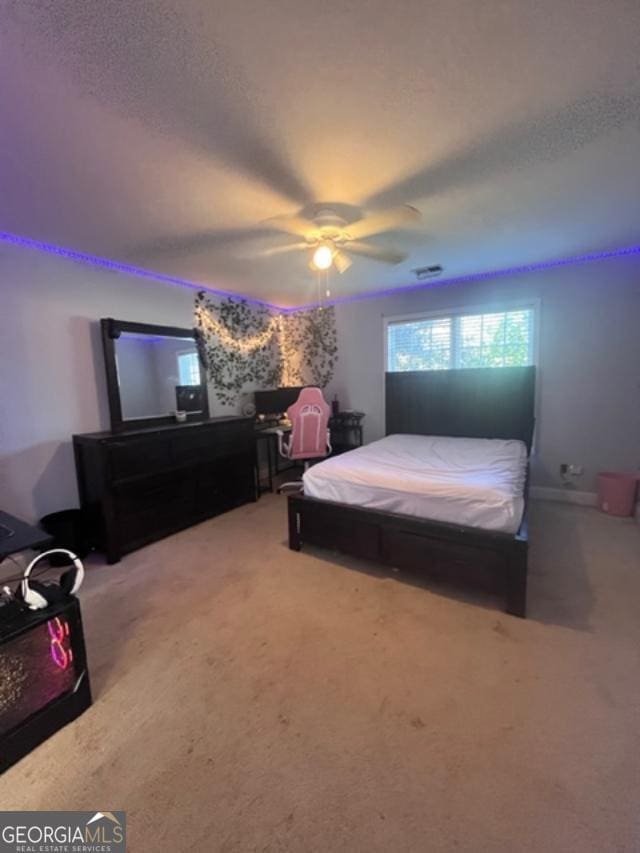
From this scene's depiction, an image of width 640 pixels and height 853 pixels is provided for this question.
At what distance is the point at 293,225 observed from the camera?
7.83 ft

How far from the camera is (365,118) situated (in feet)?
5.14

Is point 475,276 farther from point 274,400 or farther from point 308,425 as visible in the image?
point 274,400

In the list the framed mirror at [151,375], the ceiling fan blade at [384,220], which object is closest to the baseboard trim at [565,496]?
the ceiling fan blade at [384,220]

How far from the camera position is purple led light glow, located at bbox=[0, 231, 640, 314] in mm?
2941

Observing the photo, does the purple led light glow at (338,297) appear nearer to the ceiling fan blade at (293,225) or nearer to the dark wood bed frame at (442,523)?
the dark wood bed frame at (442,523)

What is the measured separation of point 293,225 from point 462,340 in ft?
8.90

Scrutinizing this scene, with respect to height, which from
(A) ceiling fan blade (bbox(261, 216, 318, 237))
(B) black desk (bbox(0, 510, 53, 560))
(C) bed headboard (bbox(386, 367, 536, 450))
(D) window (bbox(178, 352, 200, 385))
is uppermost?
(A) ceiling fan blade (bbox(261, 216, 318, 237))

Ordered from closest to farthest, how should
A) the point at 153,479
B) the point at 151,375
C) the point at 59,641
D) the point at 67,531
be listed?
the point at 59,641, the point at 67,531, the point at 153,479, the point at 151,375

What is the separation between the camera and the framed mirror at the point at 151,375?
131 inches

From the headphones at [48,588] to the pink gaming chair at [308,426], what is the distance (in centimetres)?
260

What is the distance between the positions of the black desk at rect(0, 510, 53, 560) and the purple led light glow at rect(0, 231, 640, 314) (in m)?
2.26

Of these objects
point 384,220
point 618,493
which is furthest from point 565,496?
point 384,220

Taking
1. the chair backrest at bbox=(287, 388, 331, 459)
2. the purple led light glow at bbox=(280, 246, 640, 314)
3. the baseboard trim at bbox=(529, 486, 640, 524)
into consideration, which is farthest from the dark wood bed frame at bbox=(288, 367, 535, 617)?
the chair backrest at bbox=(287, 388, 331, 459)

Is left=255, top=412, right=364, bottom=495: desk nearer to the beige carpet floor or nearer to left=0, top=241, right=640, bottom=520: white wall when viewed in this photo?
left=0, top=241, right=640, bottom=520: white wall
